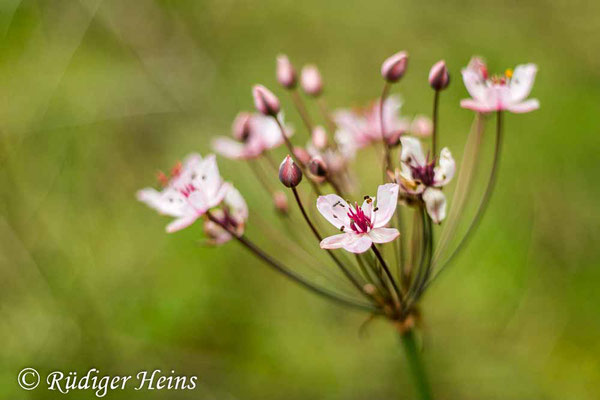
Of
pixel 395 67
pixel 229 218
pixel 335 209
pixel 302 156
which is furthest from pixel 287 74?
pixel 335 209

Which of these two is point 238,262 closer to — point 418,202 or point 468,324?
point 468,324

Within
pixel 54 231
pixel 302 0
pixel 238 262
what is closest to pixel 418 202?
pixel 238 262

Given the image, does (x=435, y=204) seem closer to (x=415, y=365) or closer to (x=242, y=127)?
(x=415, y=365)

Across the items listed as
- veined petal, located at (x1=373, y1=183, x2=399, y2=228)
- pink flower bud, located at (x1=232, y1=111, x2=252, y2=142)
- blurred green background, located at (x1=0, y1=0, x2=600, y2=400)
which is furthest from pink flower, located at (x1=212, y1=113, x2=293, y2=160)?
blurred green background, located at (x1=0, y1=0, x2=600, y2=400)

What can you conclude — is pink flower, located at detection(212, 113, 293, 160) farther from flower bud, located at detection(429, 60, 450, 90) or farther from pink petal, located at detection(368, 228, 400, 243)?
pink petal, located at detection(368, 228, 400, 243)

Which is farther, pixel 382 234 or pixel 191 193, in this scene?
pixel 191 193
